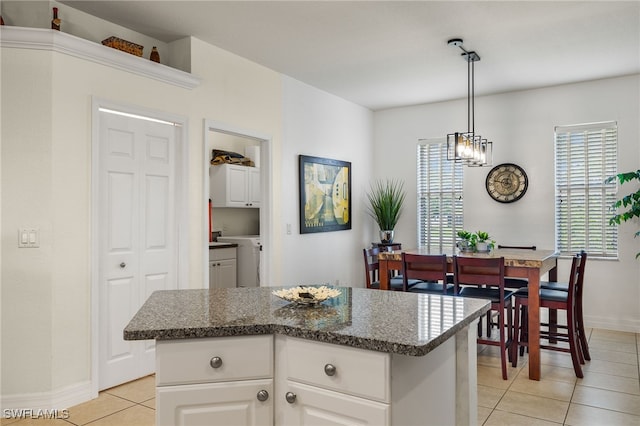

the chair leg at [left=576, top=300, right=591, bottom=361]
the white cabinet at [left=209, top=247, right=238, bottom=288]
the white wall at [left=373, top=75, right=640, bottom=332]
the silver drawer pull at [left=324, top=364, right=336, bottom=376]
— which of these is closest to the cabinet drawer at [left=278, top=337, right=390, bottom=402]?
the silver drawer pull at [left=324, top=364, right=336, bottom=376]

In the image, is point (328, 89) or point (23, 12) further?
point (328, 89)

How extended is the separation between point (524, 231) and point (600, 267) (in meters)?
0.86

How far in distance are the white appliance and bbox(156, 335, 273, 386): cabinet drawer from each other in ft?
13.1

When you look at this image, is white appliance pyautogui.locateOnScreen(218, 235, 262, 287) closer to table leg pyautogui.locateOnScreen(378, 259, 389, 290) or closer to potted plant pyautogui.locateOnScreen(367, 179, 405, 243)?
potted plant pyautogui.locateOnScreen(367, 179, 405, 243)

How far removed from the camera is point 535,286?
3.60 metres

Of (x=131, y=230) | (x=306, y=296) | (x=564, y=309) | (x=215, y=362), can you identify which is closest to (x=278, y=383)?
(x=215, y=362)

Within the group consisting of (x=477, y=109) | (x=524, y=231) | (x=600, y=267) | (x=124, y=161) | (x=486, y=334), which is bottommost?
(x=486, y=334)

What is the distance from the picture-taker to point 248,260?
5.71 meters

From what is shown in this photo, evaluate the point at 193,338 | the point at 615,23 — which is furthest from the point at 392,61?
the point at 193,338

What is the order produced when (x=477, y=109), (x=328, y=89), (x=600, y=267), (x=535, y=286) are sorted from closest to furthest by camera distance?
(x=535, y=286), (x=600, y=267), (x=328, y=89), (x=477, y=109)

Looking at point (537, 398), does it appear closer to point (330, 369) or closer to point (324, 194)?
point (330, 369)

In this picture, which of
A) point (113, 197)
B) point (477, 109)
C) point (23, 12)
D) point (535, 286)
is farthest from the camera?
point (477, 109)

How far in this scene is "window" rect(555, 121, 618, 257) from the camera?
5.10 m

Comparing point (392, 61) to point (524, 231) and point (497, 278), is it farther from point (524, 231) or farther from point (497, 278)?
point (524, 231)
